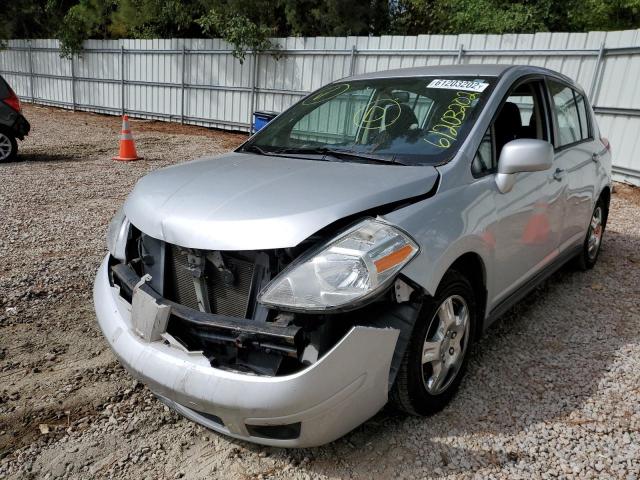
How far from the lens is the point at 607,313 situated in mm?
3752

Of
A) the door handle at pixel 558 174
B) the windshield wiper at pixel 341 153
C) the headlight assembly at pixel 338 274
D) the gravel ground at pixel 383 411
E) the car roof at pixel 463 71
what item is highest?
the car roof at pixel 463 71

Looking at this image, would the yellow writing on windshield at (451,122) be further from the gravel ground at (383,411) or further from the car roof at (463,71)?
the gravel ground at (383,411)

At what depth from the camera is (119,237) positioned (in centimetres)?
256

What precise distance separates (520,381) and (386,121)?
161cm

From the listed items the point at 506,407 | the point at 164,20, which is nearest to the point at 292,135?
the point at 506,407

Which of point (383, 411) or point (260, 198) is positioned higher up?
point (260, 198)

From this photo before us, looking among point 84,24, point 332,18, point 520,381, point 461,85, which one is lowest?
point 520,381

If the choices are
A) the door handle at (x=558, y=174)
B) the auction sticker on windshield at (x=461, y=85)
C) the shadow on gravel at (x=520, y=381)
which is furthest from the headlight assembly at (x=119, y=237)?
the door handle at (x=558, y=174)

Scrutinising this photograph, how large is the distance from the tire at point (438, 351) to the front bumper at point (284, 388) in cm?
17

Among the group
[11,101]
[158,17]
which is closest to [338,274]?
[11,101]

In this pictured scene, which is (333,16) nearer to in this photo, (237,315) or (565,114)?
(565,114)

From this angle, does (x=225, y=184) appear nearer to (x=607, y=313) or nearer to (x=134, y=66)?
(x=607, y=313)

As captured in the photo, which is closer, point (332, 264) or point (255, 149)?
point (332, 264)

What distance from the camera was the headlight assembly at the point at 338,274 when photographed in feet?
6.09
